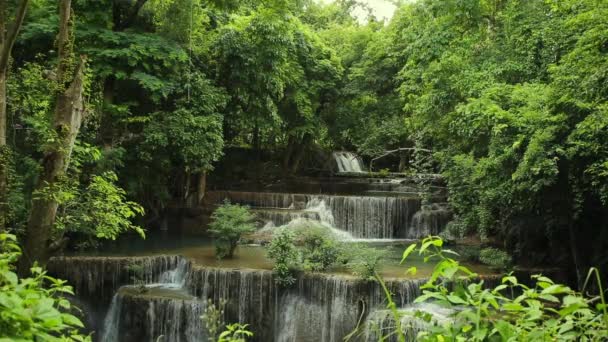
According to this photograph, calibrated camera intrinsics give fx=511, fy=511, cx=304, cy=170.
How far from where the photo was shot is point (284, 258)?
11242 mm

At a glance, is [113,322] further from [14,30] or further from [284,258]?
[14,30]

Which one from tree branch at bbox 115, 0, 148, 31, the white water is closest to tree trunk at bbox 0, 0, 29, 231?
the white water

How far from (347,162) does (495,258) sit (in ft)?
49.4

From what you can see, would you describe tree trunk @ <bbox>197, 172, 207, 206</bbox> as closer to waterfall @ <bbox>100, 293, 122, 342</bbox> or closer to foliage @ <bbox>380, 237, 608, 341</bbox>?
waterfall @ <bbox>100, 293, 122, 342</bbox>

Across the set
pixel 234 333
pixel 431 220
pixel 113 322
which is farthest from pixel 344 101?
pixel 234 333

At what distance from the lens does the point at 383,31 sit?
2234 cm

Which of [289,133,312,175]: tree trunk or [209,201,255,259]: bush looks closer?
[209,201,255,259]: bush

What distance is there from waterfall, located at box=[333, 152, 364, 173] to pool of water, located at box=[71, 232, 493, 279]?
32.0 ft

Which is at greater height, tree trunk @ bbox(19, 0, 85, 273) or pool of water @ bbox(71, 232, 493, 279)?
tree trunk @ bbox(19, 0, 85, 273)

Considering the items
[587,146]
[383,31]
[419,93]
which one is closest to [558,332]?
[587,146]

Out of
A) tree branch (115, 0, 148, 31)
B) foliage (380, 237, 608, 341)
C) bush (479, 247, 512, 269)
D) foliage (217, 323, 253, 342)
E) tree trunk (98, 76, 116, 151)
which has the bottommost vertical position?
bush (479, 247, 512, 269)

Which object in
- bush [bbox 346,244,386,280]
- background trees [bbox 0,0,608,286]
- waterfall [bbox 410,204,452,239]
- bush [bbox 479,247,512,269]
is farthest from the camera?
waterfall [bbox 410,204,452,239]

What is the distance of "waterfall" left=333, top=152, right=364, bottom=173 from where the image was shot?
26091 mm

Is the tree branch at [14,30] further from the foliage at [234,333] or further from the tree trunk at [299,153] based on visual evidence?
the tree trunk at [299,153]
